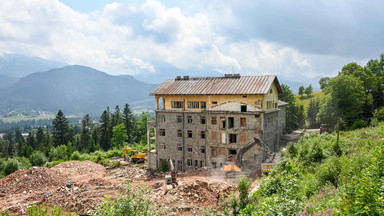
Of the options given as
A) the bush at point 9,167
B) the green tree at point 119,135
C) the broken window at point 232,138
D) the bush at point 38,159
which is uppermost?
the broken window at point 232,138

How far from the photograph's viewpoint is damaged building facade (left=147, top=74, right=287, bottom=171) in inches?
1449

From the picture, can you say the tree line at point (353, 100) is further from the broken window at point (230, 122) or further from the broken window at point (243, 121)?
the broken window at point (230, 122)

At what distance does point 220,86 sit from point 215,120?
5371 millimetres

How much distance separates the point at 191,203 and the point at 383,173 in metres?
17.1

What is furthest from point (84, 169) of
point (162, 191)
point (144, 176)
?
point (162, 191)

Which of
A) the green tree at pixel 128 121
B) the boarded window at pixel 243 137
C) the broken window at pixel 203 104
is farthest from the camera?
the green tree at pixel 128 121

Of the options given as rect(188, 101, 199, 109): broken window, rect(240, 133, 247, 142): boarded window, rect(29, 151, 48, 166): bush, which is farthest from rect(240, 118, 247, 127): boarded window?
rect(29, 151, 48, 166): bush

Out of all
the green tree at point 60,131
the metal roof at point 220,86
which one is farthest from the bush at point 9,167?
the green tree at point 60,131

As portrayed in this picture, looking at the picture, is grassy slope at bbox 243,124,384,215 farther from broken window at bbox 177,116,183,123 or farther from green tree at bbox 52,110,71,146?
green tree at bbox 52,110,71,146

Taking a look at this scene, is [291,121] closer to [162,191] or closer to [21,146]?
[162,191]

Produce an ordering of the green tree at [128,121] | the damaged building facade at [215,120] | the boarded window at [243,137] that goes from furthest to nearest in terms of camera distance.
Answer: the green tree at [128,121] < the boarded window at [243,137] < the damaged building facade at [215,120]

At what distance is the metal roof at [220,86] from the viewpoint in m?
37.4

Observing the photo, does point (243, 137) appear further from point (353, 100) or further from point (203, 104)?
point (353, 100)

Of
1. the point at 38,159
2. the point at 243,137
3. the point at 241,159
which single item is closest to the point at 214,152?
the point at 243,137
